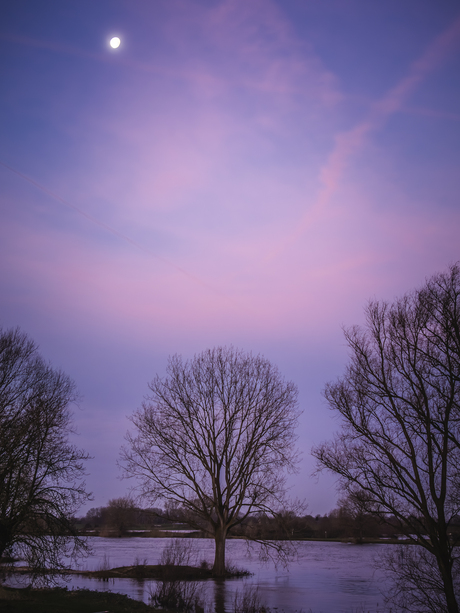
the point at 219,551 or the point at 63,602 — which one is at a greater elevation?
the point at 219,551

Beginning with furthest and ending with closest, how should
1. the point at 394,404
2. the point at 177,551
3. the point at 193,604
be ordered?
the point at 177,551, the point at 193,604, the point at 394,404

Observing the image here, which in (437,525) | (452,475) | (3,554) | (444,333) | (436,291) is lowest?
(3,554)

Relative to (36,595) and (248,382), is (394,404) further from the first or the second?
(36,595)

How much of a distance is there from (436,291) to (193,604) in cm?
1612

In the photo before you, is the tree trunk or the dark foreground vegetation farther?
the tree trunk

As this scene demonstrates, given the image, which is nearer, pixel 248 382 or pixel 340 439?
pixel 340 439

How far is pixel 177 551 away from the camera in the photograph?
27578 millimetres

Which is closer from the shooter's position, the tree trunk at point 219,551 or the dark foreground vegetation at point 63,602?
the dark foreground vegetation at point 63,602

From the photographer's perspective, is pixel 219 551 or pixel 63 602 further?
pixel 219 551

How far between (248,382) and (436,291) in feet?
55.8

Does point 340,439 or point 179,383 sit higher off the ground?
point 179,383

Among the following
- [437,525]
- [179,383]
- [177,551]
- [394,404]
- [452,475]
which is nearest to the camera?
[437,525]

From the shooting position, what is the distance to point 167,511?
2961 cm

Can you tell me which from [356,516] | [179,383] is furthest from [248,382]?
[356,516]
